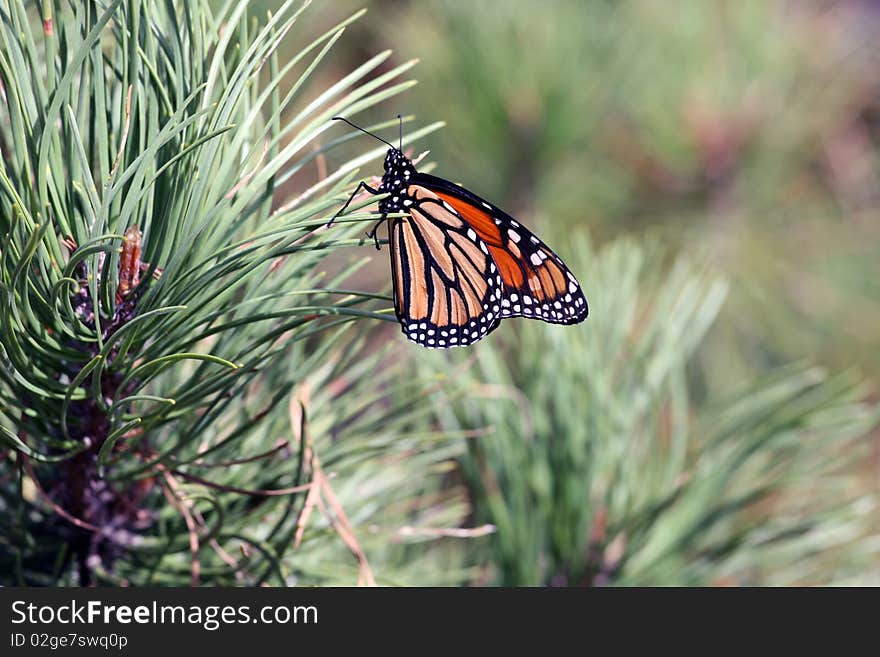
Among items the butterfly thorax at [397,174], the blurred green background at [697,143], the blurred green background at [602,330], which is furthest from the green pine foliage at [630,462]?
the blurred green background at [697,143]

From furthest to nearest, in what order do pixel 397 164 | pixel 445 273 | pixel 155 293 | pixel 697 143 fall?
pixel 697 143, pixel 445 273, pixel 397 164, pixel 155 293

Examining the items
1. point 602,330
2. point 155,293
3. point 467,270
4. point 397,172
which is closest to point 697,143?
point 602,330

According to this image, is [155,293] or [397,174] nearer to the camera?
[155,293]

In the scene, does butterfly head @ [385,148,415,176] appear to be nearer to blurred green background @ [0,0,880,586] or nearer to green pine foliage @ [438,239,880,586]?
blurred green background @ [0,0,880,586]

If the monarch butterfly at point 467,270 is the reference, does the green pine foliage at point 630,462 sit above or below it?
below

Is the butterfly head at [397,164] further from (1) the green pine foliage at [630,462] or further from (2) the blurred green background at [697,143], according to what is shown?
(2) the blurred green background at [697,143]

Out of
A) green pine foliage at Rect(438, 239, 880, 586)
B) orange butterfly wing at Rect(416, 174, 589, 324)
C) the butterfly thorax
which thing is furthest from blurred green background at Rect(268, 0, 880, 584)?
the butterfly thorax

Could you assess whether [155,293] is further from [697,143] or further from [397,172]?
[697,143]

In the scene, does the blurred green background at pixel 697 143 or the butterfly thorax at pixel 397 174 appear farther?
the blurred green background at pixel 697 143

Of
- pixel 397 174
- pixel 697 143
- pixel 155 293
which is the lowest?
pixel 155 293
